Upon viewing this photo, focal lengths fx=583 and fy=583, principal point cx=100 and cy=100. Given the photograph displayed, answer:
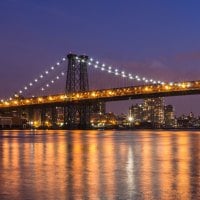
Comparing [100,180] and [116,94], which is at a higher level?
[116,94]

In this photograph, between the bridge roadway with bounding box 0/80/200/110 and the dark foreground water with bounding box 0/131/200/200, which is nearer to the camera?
the dark foreground water with bounding box 0/131/200/200

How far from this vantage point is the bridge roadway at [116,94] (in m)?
81.3

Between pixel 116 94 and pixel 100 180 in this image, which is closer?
pixel 100 180

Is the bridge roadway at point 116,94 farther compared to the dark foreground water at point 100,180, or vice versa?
the bridge roadway at point 116,94

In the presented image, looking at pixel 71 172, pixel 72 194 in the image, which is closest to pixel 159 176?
pixel 71 172

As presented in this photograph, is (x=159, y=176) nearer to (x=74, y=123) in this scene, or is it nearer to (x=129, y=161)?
(x=129, y=161)

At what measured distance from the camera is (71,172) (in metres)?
16.4

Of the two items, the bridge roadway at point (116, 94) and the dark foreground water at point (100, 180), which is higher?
the bridge roadway at point (116, 94)

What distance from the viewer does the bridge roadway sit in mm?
81312

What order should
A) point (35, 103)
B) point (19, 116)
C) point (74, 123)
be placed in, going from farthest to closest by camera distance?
1. point (19, 116)
2. point (74, 123)
3. point (35, 103)

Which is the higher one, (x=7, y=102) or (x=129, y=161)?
(x=7, y=102)

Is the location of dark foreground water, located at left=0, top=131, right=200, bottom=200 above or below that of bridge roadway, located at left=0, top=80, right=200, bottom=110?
below

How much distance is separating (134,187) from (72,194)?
1.68m

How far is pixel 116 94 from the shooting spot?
88062mm
